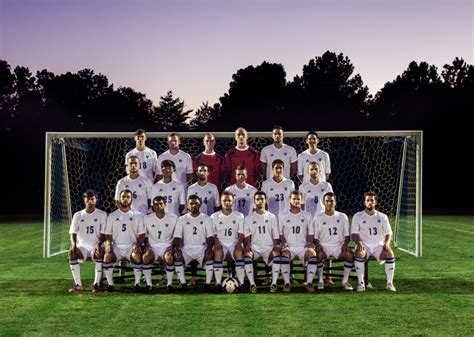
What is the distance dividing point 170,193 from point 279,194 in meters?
1.40

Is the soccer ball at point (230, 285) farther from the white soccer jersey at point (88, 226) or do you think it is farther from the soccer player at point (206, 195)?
the white soccer jersey at point (88, 226)

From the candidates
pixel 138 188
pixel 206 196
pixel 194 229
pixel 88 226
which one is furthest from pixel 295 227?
pixel 88 226

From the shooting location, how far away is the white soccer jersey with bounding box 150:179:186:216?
9.85 meters

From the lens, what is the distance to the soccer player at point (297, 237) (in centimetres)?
887

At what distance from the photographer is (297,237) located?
910 cm

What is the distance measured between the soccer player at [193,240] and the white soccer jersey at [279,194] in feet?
3.77

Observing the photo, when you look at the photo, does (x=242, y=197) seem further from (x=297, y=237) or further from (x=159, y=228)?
(x=159, y=228)

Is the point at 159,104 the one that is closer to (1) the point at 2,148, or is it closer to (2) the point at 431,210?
(1) the point at 2,148

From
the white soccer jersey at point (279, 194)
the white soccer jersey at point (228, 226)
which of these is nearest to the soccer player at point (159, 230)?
the white soccer jersey at point (228, 226)

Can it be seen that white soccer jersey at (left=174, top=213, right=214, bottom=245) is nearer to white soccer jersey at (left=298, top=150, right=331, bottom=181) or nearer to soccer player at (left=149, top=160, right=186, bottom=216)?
soccer player at (left=149, top=160, right=186, bottom=216)

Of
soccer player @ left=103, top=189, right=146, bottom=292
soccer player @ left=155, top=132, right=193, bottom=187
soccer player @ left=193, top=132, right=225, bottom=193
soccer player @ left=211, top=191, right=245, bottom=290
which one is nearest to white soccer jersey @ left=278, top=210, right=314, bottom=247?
soccer player @ left=211, top=191, right=245, bottom=290

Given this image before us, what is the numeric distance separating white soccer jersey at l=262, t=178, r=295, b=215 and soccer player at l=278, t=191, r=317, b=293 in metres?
0.74

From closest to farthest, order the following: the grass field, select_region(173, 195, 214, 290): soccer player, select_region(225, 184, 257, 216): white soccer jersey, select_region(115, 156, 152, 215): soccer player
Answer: the grass field
select_region(173, 195, 214, 290): soccer player
select_region(225, 184, 257, 216): white soccer jersey
select_region(115, 156, 152, 215): soccer player

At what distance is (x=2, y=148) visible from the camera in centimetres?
2889
